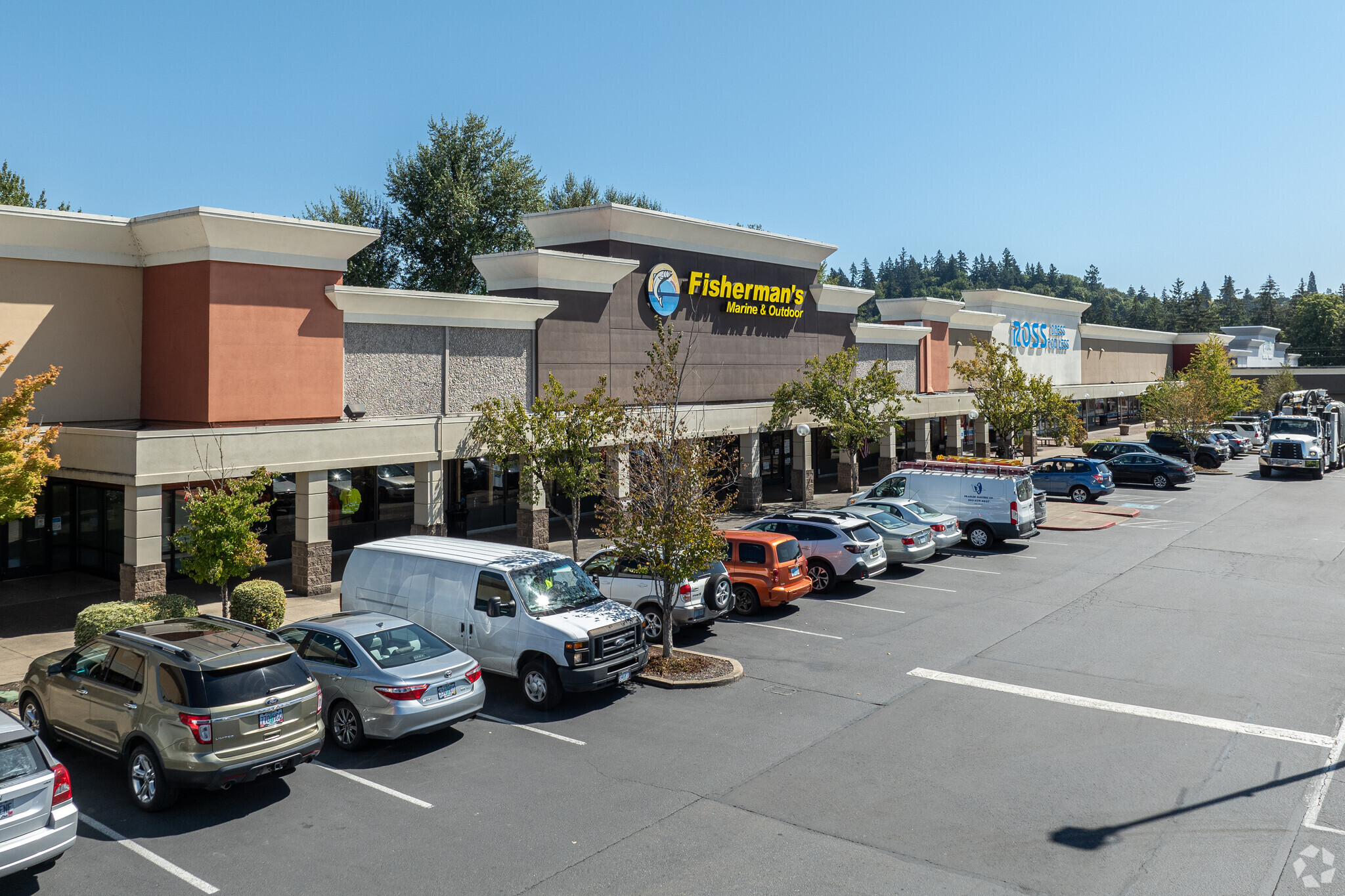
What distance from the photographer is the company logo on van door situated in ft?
186

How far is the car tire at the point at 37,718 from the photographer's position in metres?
12.2

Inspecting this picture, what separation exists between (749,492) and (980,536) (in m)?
9.10

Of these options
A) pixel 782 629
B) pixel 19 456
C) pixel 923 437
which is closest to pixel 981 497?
pixel 782 629

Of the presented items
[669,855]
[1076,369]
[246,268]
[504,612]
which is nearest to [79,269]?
[246,268]

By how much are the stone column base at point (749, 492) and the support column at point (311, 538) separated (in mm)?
16238

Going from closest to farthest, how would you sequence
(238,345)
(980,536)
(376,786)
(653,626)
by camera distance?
(376,786)
(653,626)
(238,345)
(980,536)

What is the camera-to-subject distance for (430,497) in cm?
2436

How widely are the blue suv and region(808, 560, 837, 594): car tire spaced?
18.8 metres

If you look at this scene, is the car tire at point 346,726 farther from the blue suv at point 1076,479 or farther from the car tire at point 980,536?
the blue suv at point 1076,479

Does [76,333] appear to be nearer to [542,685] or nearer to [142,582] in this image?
[142,582]

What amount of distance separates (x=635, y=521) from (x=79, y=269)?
15177 mm

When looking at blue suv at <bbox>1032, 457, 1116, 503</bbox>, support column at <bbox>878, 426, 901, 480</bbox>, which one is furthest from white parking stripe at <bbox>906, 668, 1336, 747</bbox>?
support column at <bbox>878, 426, 901, 480</bbox>

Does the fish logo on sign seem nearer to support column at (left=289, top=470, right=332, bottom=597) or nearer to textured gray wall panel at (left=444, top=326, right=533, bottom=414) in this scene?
textured gray wall panel at (left=444, top=326, right=533, bottom=414)

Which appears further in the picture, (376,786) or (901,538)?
(901,538)
